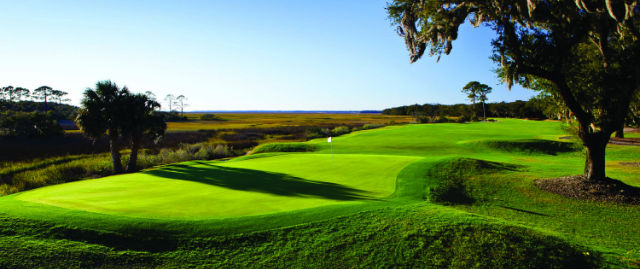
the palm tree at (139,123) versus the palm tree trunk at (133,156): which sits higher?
the palm tree at (139,123)

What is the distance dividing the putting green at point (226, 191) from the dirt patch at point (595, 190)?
254 inches

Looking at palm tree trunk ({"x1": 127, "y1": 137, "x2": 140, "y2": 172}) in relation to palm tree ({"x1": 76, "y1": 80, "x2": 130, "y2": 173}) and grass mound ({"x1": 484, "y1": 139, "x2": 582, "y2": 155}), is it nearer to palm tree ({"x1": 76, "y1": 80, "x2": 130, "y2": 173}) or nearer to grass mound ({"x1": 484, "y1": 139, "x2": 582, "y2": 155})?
palm tree ({"x1": 76, "y1": 80, "x2": 130, "y2": 173})

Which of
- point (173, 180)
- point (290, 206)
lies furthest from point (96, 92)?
point (290, 206)

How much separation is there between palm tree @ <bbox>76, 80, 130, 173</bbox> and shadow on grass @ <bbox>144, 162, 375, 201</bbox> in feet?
38.8

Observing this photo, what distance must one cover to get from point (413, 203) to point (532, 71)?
706 cm

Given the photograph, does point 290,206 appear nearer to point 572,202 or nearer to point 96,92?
point 572,202

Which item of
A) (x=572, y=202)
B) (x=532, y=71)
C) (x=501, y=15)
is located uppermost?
(x=501, y=15)

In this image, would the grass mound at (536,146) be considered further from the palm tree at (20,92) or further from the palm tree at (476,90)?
the palm tree at (20,92)

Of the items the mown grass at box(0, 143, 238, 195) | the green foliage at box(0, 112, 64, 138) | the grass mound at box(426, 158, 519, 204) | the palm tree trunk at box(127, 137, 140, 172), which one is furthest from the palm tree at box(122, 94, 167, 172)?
the green foliage at box(0, 112, 64, 138)

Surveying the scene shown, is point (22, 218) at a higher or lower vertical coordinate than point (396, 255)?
higher

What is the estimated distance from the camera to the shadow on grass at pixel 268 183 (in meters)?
10.6

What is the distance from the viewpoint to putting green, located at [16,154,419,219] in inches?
339

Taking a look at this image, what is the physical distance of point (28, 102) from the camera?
100562 mm

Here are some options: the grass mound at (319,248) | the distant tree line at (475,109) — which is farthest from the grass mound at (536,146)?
the distant tree line at (475,109)
